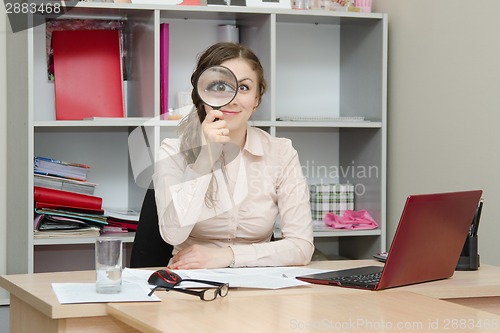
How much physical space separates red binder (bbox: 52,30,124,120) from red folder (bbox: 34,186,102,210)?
1.12 feet

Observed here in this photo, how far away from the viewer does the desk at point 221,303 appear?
1.42m

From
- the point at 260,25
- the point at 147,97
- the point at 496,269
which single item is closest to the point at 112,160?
the point at 147,97

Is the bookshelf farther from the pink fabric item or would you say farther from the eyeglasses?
the eyeglasses

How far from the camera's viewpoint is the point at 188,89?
353 centimetres

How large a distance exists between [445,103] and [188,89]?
3.89 feet

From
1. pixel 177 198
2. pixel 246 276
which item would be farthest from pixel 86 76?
pixel 246 276

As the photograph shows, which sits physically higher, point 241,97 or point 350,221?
point 241,97

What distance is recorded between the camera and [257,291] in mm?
1659

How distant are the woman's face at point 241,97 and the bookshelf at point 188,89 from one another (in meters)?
0.84

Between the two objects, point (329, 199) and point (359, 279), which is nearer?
point (359, 279)

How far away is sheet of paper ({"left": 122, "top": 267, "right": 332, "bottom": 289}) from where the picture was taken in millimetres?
1701

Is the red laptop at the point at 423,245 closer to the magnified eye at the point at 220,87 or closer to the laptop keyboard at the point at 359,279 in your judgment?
the laptop keyboard at the point at 359,279

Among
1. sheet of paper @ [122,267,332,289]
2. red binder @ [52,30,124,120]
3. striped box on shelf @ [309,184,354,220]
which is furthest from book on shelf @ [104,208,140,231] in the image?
sheet of paper @ [122,267,332,289]

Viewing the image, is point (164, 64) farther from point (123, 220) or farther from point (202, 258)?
point (202, 258)
